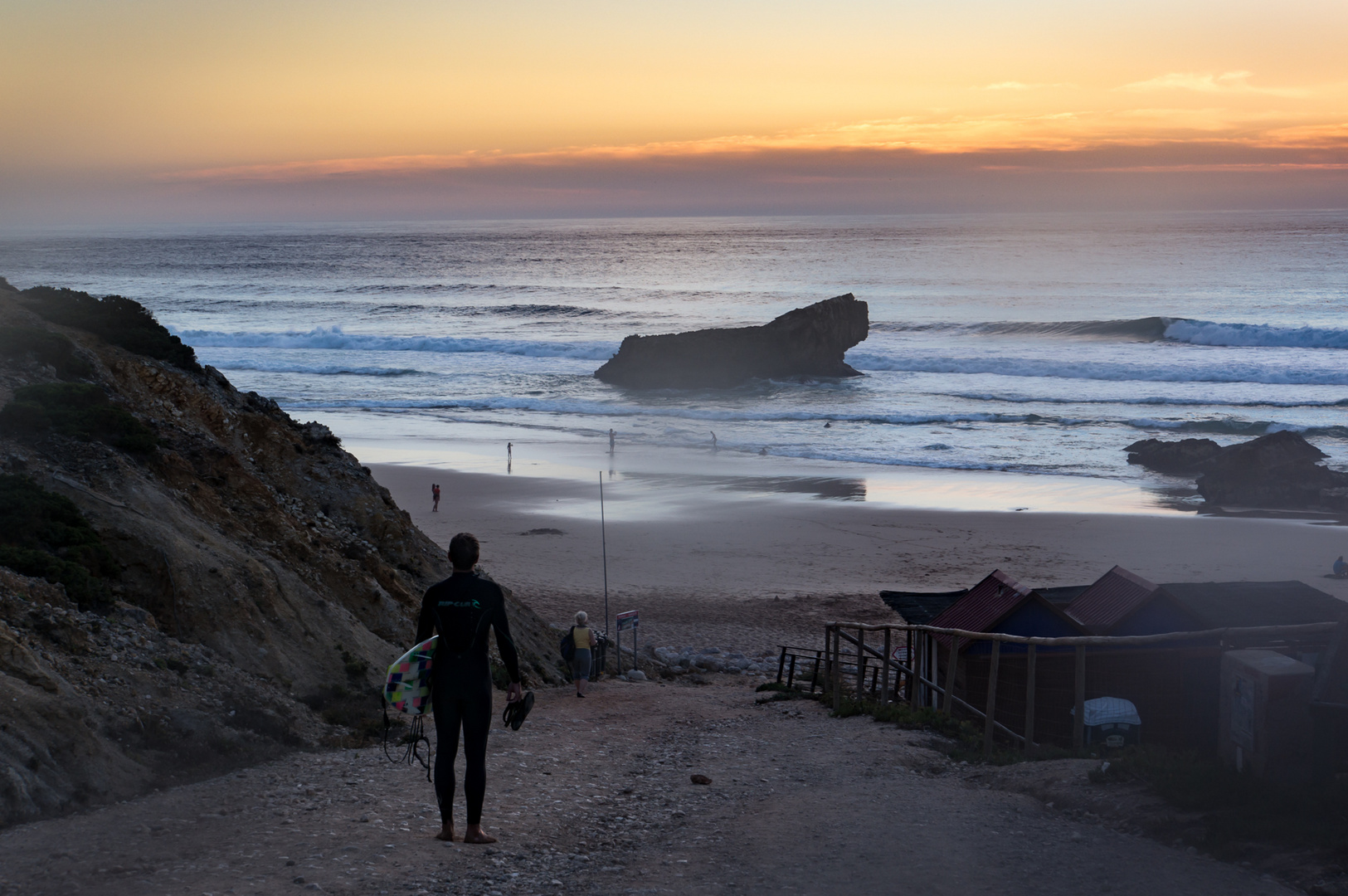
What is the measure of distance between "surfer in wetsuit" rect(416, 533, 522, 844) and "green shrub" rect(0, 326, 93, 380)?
8279mm

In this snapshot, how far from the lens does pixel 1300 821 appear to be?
551cm

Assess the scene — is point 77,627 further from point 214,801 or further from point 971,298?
point 971,298

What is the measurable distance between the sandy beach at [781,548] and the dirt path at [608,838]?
10191 millimetres

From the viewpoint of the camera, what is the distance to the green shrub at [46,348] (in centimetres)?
1152

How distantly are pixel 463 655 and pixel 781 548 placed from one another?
1869 cm

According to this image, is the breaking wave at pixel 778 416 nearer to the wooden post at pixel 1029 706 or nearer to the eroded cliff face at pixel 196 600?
the eroded cliff face at pixel 196 600

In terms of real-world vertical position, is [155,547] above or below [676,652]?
above

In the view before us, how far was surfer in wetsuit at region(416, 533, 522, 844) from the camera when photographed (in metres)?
5.69

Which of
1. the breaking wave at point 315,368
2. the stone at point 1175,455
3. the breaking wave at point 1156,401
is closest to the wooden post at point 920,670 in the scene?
the stone at point 1175,455

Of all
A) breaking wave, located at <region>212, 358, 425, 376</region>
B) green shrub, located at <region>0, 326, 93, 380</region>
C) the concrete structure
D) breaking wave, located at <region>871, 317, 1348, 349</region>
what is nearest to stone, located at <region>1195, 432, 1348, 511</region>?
the concrete structure

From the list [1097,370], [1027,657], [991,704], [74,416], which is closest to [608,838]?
[991,704]

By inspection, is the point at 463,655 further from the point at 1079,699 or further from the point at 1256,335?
the point at 1256,335

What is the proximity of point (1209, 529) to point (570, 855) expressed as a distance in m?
23.5

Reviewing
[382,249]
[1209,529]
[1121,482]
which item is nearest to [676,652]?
[1209,529]
